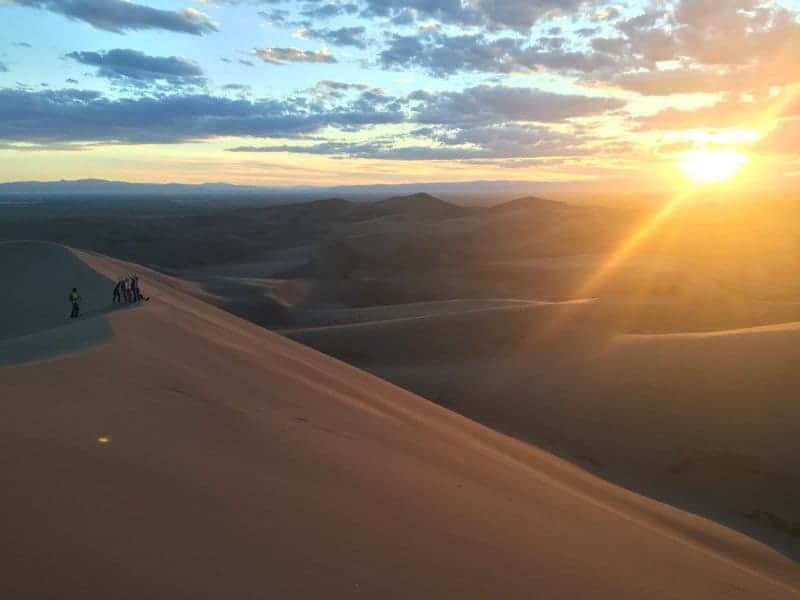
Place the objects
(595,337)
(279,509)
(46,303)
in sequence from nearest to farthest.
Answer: (279,509)
(46,303)
(595,337)

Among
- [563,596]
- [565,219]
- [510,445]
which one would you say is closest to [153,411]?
[563,596]

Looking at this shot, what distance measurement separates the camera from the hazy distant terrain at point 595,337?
461 inches

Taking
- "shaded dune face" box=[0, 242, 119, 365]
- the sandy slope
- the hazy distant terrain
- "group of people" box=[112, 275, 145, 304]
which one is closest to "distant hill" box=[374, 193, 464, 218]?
the hazy distant terrain

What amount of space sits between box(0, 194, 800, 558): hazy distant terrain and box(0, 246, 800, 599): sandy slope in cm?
302

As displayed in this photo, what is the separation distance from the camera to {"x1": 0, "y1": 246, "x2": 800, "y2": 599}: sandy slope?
11.8ft

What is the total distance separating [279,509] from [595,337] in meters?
15.7

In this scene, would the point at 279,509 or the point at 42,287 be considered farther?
the point at 42,287

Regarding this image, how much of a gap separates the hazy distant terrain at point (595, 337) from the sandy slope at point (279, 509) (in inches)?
119

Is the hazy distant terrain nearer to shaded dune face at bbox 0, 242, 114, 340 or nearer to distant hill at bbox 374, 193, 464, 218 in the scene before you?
shaded dune face at bbox 0, 242, 114, 340

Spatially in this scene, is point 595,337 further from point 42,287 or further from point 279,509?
point 279,509

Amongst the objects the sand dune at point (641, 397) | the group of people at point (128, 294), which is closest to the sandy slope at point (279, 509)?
the sand dune at point (641, 397)

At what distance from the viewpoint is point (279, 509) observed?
4.55 meters

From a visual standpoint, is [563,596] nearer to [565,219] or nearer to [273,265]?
[273,265]

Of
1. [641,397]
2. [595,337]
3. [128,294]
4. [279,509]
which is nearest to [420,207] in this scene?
[595,337]
